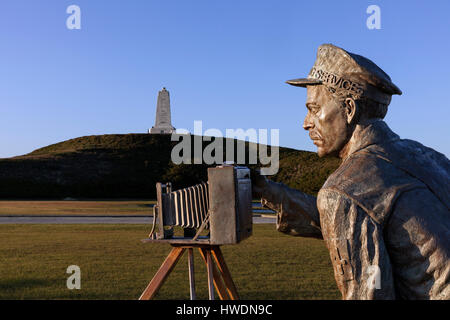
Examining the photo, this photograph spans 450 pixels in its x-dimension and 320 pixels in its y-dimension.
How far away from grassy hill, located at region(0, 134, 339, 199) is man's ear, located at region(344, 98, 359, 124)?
44.6 meters

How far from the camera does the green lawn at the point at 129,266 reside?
9.03m

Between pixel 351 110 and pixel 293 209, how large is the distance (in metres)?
1.10

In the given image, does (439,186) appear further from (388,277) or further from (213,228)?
(213,228)

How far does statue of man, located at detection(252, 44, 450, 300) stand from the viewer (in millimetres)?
2070

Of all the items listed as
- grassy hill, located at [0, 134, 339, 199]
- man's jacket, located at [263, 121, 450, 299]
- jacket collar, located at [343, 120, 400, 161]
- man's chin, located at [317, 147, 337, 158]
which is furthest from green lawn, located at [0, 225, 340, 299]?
grassy hill, located at [0, 134, 339, 199]

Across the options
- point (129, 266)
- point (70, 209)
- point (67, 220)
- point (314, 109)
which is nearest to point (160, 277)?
point (314, 109)

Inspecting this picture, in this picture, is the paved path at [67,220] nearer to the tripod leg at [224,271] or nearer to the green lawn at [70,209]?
the green lawn at [70,209]

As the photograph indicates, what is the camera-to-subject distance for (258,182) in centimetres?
346

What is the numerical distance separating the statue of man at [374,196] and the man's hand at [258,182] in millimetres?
924

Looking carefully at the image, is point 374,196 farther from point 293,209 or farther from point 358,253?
point 293,209

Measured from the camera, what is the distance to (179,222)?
4312 millimetres

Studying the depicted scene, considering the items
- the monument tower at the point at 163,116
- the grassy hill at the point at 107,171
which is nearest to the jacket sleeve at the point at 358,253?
the grassy hill at the point at 107,171

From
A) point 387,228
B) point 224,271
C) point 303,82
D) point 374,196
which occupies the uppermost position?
point 303,82

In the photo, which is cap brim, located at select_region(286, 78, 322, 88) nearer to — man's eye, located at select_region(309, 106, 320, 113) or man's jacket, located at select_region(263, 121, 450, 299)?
man's eye, located at select_region(309, 106, 320, 113)
